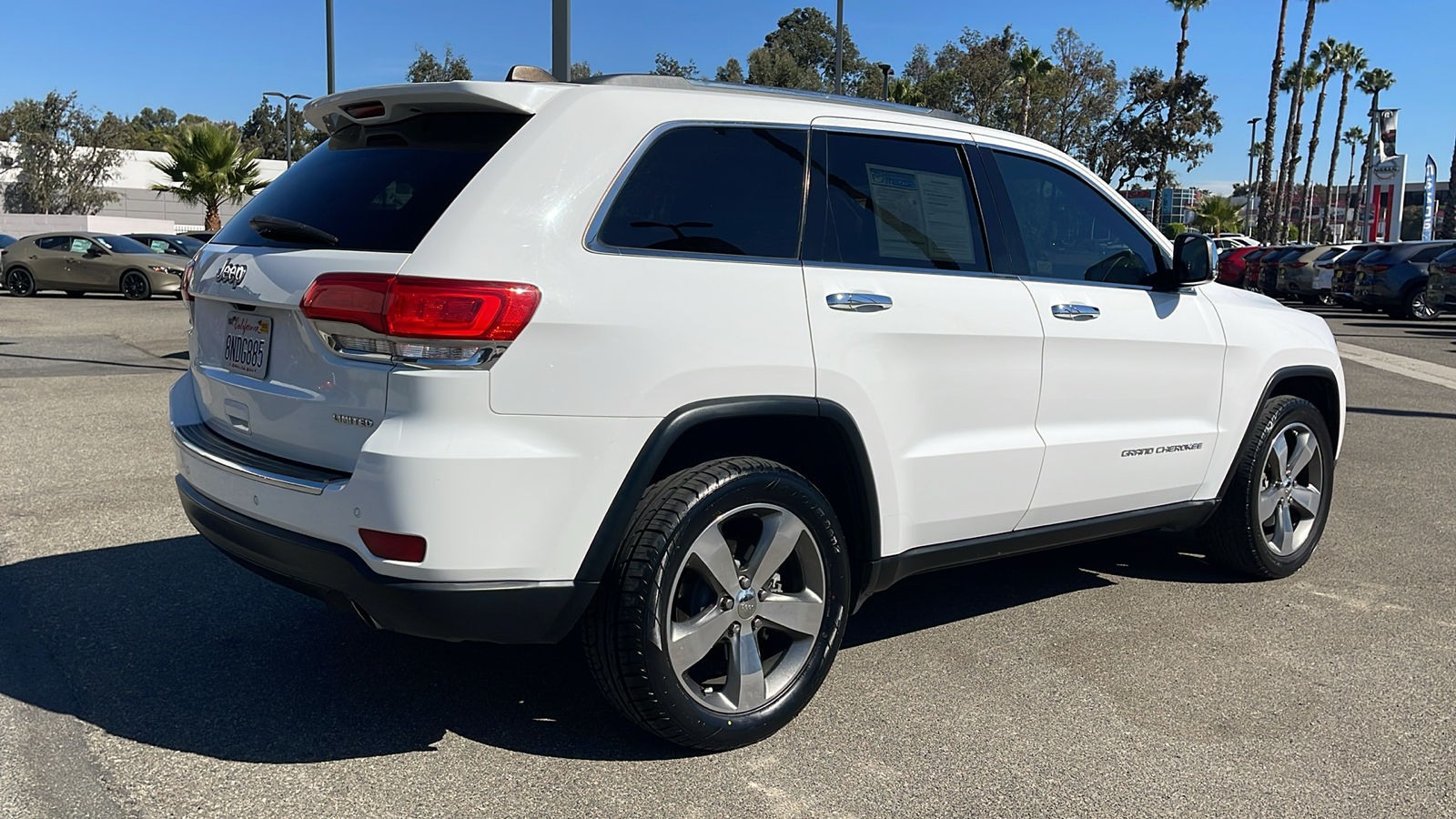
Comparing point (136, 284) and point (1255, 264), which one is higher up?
point (1255, 264)

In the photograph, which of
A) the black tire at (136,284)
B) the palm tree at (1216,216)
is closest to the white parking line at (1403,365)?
the black tire at (136,284)

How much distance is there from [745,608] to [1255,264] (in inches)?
1170

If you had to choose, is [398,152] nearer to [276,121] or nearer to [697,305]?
[697,305]

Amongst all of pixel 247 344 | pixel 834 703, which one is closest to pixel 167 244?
pixel 247 344

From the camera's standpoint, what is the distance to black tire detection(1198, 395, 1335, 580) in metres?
5.01

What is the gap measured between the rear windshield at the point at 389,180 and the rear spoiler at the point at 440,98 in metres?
0.03

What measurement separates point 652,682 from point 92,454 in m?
5.74

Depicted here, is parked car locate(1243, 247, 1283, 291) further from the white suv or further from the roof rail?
the roof rail

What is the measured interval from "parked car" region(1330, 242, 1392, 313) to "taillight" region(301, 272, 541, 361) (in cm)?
2517

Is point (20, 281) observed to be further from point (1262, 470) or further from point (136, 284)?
point (1262, 470)

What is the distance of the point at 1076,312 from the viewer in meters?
4.17

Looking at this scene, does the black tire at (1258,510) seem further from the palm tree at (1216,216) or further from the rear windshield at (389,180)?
the palm tree at (1216,216)

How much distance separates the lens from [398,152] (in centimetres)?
334

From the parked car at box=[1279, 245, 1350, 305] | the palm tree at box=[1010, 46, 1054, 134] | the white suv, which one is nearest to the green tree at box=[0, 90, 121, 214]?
the palm tree at box=[1010, 46, 1054, 134]
